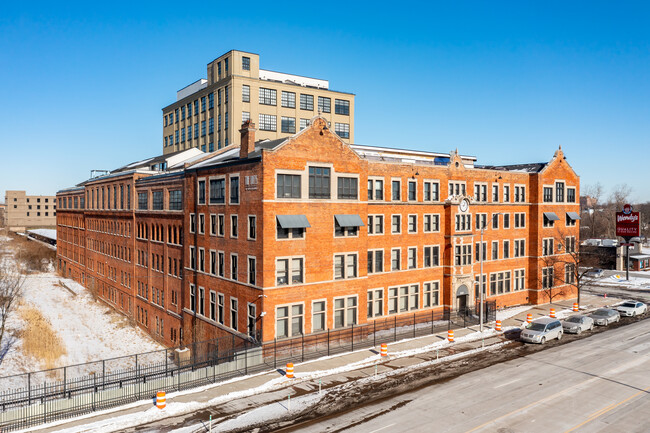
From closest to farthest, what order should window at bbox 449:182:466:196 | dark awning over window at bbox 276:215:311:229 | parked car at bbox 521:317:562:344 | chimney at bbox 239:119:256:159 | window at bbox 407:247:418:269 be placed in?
dark awning over window at bbox 276:215:311:229
chimney at bbox 239:119:256:159
parked car at bbox 521:317:562:344
window at bbox 407:247:418:269
window at bbox 449:182:466:196

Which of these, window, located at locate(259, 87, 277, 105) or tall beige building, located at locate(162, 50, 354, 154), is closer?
tall beige building, located at locate(162, 50, 354, 154)

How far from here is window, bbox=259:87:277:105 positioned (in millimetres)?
68500

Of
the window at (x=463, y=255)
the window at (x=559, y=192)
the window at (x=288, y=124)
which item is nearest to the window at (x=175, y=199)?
the window at (x=288, y=124)

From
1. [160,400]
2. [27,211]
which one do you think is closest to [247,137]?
[160,400]

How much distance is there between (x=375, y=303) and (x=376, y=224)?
7145 millimetres

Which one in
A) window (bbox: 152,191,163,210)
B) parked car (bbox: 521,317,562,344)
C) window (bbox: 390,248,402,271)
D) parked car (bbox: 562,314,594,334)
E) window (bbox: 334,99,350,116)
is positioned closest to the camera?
parked car (bbox: 521,317,562,344)

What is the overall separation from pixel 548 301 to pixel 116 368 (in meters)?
46.6

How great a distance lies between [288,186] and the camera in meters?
34.2

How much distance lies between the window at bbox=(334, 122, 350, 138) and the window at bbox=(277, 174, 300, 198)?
4134cm

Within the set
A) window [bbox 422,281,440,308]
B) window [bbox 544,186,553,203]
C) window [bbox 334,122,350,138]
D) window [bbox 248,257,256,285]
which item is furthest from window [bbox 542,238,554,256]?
window [bbox 248,257,256,285]

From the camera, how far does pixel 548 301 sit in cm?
5491

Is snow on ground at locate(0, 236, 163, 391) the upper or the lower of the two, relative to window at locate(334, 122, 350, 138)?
lower

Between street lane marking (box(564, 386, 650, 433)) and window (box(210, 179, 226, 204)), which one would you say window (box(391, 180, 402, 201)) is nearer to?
window (box(210, 179, 226, 204))

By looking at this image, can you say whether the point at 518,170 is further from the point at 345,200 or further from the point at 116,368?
the point at 116,368
